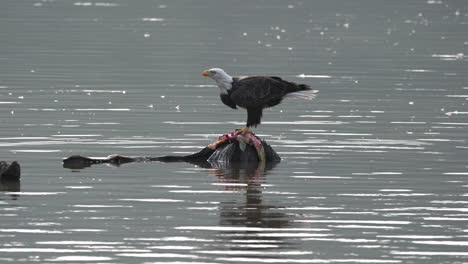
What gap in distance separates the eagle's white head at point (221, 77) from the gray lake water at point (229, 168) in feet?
3.94

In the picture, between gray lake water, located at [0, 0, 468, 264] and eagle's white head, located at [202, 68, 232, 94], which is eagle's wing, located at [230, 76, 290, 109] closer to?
eagle's white head, located at [202, 68, 232, 94]

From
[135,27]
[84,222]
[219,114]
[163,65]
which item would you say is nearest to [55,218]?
[84,222]

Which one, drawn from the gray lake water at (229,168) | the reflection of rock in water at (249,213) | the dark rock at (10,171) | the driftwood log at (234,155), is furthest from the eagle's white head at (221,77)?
the dark rock at (10,171)

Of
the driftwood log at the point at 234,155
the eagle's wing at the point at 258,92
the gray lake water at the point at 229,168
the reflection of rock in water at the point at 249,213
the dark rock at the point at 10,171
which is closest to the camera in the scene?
the gray lake water at the point at 229,168

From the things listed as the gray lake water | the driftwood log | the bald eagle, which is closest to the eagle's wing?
the bald eagle

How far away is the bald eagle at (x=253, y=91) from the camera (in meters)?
19.0

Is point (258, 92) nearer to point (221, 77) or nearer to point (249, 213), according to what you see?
point (221, 77)

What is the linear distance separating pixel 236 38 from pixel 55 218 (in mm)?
36997

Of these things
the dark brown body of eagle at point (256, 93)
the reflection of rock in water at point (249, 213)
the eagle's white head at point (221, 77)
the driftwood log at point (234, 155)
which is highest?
the eagle's white head at point (221, 77)

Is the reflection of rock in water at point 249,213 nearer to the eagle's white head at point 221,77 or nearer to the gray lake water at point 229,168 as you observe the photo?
the gray lake water at point 229,168

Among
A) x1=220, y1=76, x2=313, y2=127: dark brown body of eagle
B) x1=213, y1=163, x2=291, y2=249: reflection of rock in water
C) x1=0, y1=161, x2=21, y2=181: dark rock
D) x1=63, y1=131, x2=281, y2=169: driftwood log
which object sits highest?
x1=220, y1=76, x2=313, y2=127: dark brown body of eagle

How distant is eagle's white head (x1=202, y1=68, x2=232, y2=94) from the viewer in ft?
62.2

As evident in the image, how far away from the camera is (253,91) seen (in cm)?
1898

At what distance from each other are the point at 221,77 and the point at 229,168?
1.20 meters
